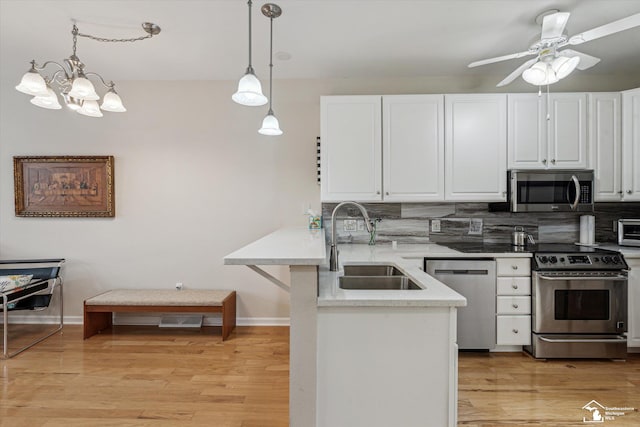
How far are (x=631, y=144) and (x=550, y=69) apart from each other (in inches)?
59.1

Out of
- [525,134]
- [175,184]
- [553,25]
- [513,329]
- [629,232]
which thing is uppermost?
[553,25]

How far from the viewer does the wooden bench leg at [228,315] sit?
2924 mm

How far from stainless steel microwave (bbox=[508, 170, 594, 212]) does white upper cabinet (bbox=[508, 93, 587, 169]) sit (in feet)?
0.28

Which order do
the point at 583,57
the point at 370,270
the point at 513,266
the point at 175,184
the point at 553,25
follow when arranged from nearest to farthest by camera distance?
the point at 553,25 < the point at 583,57 < the point at 370,270 < the point at 513,266 < the point at 175,184

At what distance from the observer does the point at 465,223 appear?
325 centimetres

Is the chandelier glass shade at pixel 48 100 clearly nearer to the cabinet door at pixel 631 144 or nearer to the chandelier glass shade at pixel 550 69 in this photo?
the chandelier glass shade at pixel 550 69

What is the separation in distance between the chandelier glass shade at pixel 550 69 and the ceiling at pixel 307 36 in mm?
406

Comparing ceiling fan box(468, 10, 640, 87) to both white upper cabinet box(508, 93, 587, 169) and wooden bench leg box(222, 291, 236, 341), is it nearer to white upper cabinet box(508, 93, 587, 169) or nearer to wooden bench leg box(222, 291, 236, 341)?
white upper cabinet box(508, 93, 587, 169)

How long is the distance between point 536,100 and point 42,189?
504cm

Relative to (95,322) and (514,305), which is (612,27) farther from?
(95,322)

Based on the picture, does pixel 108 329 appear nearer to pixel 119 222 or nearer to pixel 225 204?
pixel 119 222


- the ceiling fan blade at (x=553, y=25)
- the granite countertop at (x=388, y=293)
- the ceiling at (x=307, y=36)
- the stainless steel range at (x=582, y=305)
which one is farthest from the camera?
the stainless steel range at (x=582, y=305)

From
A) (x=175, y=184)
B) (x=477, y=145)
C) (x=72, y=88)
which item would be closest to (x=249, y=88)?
(x=72, y=88)

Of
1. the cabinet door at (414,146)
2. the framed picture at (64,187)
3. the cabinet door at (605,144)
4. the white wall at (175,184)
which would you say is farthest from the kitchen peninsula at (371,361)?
the framed picture at (64,187)
